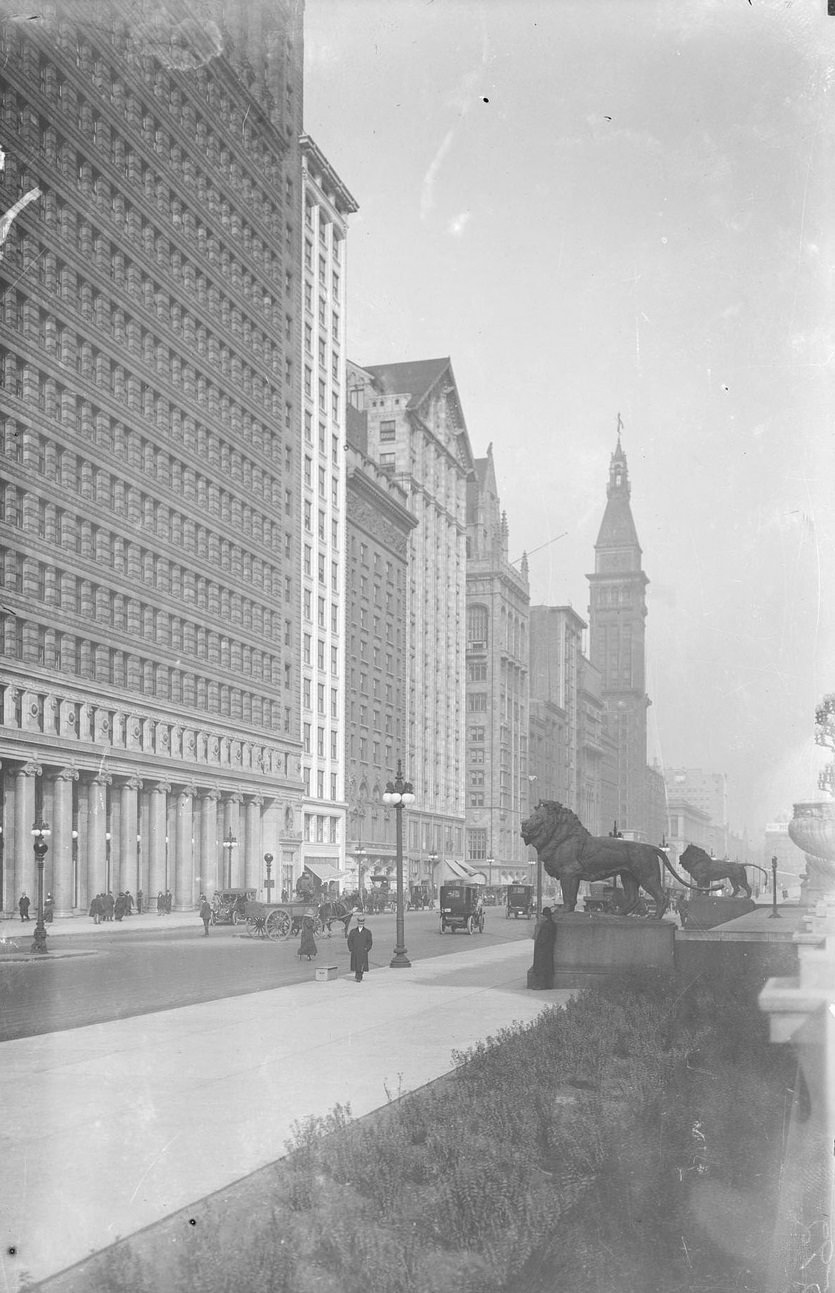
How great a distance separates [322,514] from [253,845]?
28.5 metres

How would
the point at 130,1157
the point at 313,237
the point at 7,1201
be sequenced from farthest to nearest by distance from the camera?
the point at 313,237
the point at 130,1157
the point at 7,1201

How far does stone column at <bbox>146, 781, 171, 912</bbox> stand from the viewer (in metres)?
71.6

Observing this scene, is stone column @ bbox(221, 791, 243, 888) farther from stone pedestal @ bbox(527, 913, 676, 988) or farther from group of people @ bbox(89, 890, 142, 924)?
stone pedestal @ bbox(527, 913, 676, 988)

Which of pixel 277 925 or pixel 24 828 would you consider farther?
pixel 24 828

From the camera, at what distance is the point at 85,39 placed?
64562 millimetres

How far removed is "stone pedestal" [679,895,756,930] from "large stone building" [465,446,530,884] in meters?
116

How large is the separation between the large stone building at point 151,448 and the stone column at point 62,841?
11 centimetres

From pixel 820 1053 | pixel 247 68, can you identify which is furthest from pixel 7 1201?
pixel 247 68

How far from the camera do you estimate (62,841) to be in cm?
6131

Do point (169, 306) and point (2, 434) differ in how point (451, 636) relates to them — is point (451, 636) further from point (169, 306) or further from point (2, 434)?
point (2, 434)

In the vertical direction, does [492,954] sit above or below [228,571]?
below

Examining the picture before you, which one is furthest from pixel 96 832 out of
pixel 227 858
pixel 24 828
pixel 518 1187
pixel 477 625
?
pixel 477 625

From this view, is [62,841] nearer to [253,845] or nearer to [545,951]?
[253,845]

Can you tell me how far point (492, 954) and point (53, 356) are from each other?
3795 centimetres
